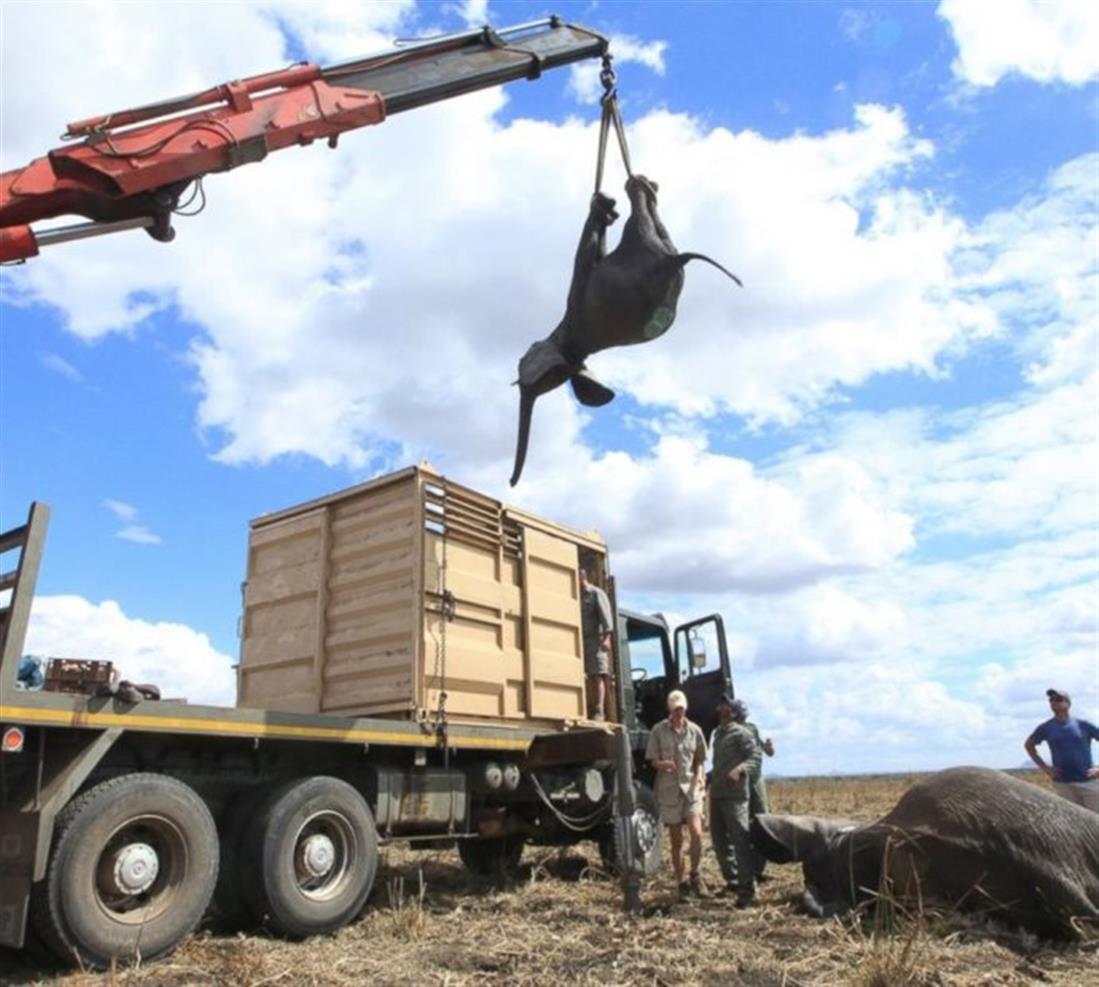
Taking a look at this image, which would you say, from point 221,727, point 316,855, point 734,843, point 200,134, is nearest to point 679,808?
point 734,843

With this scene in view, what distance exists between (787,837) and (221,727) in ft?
14.3

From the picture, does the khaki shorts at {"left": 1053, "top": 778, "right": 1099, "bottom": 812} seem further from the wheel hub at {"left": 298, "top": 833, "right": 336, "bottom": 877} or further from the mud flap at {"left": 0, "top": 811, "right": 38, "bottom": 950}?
the mud flap at {"left": 0, "top": 811, "right": 38, "bottom": 950}

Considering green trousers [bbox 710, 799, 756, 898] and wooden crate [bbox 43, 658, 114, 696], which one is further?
green trousers [bbox 710, 799, 756, 898]

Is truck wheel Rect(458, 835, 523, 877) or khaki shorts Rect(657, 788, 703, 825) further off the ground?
khaki shorts Rect(657, 788, 703, 825)

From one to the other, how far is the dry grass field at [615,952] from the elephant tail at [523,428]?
2801 millimetres

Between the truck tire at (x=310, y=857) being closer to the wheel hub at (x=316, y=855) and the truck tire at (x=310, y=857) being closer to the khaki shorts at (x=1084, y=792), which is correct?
the wheel hub at (x=316, y=855)

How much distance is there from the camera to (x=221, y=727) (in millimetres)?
5922

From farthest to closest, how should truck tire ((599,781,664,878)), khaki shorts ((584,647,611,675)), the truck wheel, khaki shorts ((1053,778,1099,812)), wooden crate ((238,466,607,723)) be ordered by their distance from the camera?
khaki shorts ((584,647,611,675)) → the truck wheel → truck tire ((599,781,664,878)) → khaki shorts ((1053,778,1099,812)) → wooden crate ((238,466,607,723))

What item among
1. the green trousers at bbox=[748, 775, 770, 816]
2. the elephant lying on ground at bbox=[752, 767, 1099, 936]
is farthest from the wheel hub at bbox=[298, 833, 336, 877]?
the green trousers at bbox=[748, 775, 770, 816]

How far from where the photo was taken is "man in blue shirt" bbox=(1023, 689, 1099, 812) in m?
8.69

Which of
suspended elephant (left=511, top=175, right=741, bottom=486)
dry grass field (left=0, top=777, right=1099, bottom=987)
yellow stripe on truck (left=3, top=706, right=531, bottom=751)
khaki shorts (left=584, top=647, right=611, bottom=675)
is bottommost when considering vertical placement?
dry grass field (left=0, top=777, right=1099, bottom=987)

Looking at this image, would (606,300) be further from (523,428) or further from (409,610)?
(409,610)

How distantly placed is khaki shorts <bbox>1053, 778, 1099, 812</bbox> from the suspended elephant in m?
5.64

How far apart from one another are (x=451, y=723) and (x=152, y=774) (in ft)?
8.21
